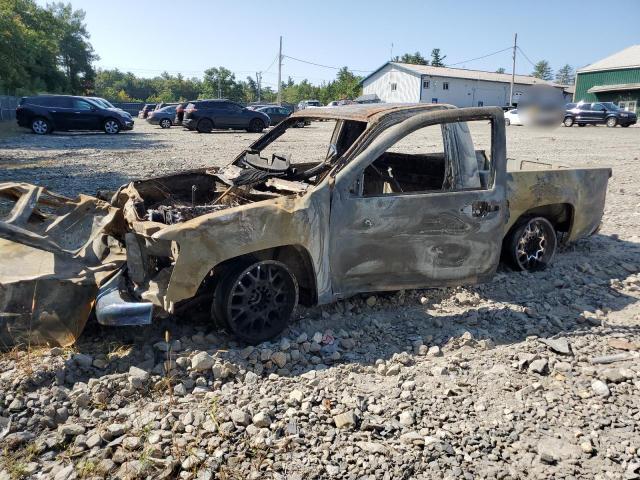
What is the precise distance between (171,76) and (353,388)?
350 feet

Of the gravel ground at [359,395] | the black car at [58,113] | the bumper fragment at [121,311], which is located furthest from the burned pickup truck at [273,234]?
the black car at [58,113]

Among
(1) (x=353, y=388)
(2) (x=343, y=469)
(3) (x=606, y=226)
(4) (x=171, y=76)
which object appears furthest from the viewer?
(4) (x=171, y=76)

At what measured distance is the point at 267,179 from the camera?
4.61 metres

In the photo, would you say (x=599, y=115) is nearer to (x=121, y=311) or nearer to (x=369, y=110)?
(x=369, y=110)

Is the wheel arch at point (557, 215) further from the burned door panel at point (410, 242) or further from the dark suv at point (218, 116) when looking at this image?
the dark suv at point (218, 116)

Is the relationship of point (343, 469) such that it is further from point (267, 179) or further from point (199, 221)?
point (267, 179)

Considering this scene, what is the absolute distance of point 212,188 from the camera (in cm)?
502

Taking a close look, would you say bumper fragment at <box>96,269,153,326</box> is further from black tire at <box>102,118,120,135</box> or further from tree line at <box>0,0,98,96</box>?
tree line at <box>0,0,98,96</box>

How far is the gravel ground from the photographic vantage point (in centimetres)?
266

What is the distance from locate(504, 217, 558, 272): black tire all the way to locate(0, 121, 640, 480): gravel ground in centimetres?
41

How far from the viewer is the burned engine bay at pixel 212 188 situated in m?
4.00

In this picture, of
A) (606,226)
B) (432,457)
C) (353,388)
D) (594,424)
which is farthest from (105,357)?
(606,226)

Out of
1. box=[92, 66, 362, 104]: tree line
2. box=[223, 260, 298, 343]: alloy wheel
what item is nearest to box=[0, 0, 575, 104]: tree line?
box=[92, 66, 362, 104]: tree line

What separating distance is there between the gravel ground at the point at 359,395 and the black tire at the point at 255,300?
0.16 m
